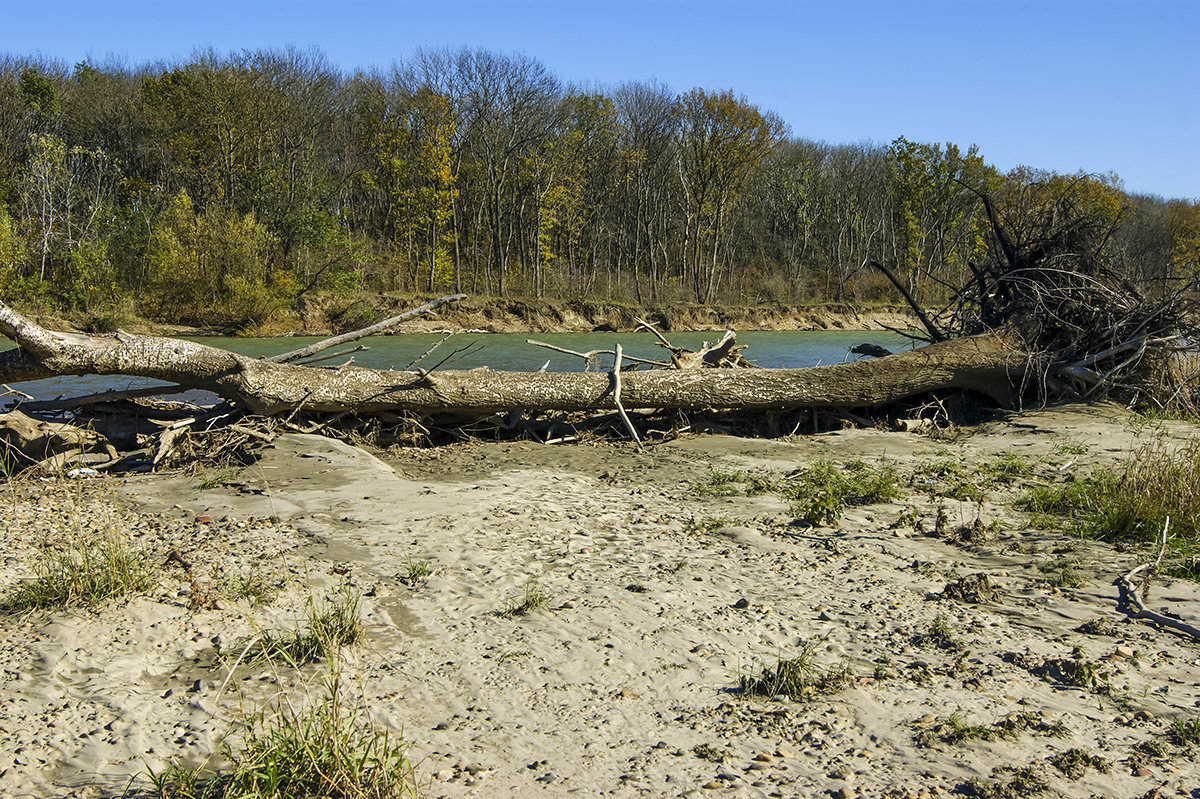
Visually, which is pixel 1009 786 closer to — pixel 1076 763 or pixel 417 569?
pixel 1076 763

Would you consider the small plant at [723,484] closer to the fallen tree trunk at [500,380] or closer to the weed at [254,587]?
the fallen tree trunk at [500,380]

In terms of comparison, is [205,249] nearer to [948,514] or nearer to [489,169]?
[489,169]

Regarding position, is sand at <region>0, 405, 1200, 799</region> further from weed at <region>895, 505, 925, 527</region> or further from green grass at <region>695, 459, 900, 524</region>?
green grass at <region>695, 459, 900, 524</region>

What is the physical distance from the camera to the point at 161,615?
165 inches

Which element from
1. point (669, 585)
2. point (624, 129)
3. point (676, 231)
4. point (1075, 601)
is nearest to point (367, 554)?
point (669, 585)

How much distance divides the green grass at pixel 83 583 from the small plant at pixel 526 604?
191 centimetres

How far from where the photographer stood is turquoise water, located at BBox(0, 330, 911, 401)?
16.1 m

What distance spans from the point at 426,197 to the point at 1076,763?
4582 centimetres

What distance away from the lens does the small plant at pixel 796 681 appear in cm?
357

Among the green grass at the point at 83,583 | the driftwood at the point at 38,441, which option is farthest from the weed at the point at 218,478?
the green grass at the point at 83,583

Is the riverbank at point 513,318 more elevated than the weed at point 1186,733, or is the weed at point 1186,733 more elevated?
the riverbank at point 513,318

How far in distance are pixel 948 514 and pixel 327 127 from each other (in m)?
49.1

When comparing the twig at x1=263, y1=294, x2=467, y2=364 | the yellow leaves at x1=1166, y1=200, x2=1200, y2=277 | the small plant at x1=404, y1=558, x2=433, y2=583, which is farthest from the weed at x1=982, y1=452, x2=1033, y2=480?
the yellow leaves at x1=1166, y1=200, x2=1200, y2=277

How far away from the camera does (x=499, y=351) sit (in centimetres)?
2708
